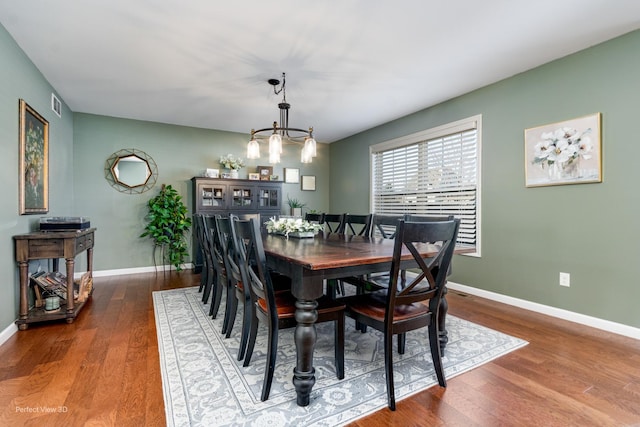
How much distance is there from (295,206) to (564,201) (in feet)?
13.5

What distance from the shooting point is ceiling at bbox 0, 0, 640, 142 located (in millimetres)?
2166

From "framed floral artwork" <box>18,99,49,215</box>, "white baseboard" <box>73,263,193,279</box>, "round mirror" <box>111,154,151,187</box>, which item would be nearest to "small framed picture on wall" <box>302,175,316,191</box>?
"white baseboard" <box>73,263,193,279</box>

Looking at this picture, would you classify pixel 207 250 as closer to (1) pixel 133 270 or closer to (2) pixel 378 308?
(2) pixel 378 308

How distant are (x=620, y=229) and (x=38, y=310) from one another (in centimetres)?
494

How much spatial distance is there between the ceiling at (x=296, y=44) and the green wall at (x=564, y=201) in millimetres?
210

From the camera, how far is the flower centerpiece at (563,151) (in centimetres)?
274

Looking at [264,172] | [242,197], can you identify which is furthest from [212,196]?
[264,172]

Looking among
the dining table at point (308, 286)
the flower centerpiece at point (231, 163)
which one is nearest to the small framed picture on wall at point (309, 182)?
the flower centerpiece at point (231, 163)

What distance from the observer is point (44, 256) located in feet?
8.71

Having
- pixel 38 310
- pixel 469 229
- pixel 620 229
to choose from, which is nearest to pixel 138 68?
pixel 38 310

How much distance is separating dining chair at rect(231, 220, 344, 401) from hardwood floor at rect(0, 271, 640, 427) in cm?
48

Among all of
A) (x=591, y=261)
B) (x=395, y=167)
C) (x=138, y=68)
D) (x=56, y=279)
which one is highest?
(x=138, y=68)

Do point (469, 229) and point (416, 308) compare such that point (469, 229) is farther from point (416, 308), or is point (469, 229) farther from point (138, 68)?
point (138, 68)

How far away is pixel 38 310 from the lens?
2711mm
